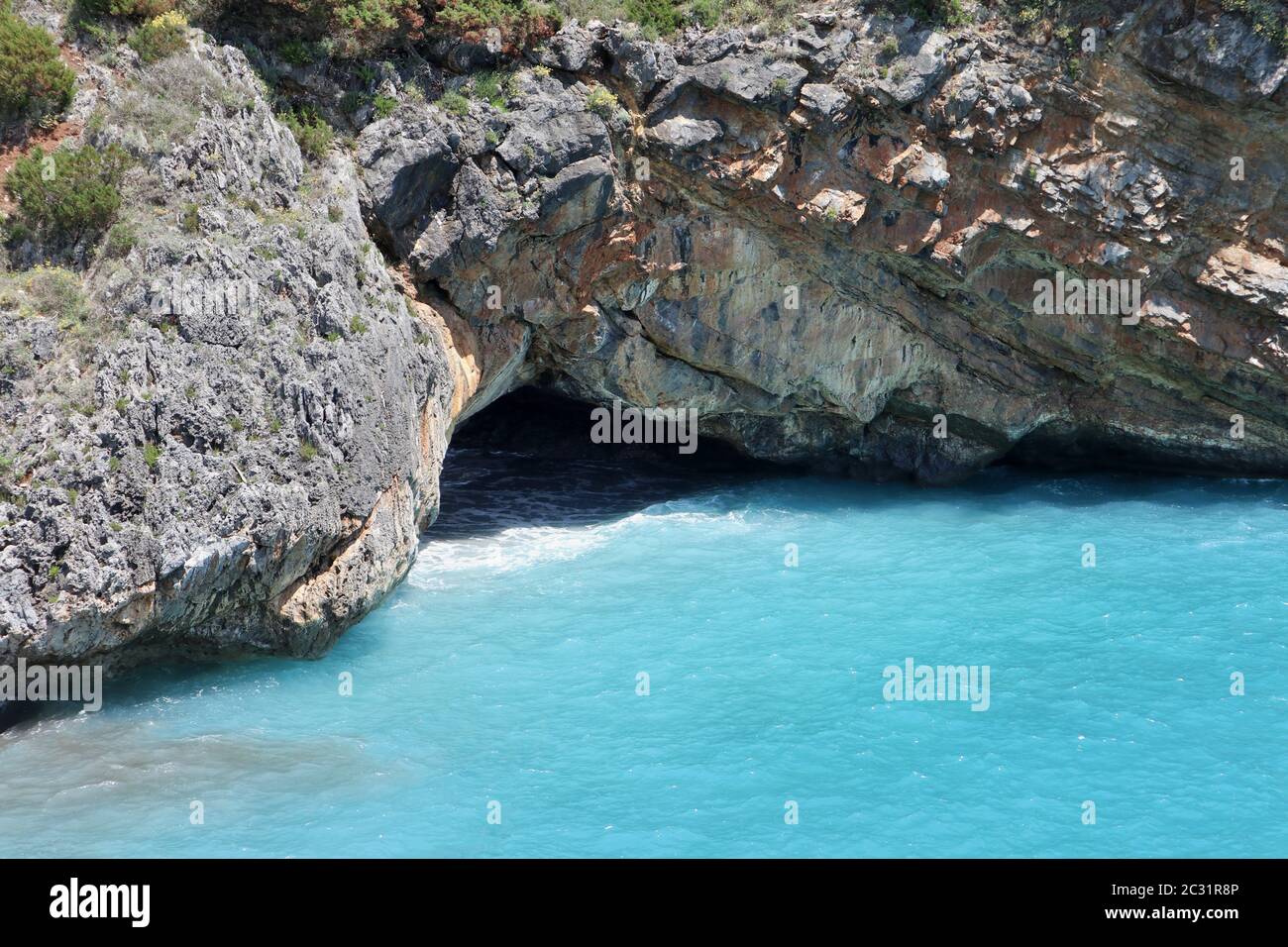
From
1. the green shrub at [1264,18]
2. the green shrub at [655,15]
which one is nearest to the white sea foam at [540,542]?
the green shrub at [655,15]

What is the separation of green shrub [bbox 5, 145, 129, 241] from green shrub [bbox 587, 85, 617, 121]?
31.3ft

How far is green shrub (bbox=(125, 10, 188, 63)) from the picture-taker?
21906 mm

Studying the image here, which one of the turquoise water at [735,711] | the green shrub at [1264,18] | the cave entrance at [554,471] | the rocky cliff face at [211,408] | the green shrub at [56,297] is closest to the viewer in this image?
the turquoise water at [735,711]

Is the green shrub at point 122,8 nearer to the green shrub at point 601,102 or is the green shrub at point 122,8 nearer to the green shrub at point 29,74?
the green shrub at point 29,74

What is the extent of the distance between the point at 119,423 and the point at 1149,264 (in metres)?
21.5

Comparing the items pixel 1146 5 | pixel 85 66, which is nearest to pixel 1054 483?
pixel 1146 5

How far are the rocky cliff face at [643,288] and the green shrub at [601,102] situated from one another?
0.28 ft

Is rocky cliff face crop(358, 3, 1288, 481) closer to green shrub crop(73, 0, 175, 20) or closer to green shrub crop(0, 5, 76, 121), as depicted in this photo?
green shrub crop(73, 0, 175, 20)

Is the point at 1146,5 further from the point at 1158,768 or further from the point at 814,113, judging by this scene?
the point at 1158,768

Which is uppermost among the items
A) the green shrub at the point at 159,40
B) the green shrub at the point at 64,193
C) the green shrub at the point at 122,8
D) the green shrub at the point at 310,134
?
the green shrub at the point at 122,8

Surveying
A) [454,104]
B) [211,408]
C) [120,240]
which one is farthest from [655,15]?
[211,408]

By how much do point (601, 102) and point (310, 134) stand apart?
19.7ft

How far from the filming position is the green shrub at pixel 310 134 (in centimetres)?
2270

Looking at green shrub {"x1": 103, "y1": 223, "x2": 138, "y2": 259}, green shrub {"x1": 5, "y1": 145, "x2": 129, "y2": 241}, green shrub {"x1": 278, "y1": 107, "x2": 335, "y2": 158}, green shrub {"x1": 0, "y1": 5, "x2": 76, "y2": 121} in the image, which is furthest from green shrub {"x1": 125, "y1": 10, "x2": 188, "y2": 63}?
green shrub {"x1": 103, "y1": 223, "x2": 138, "y2": 259}
